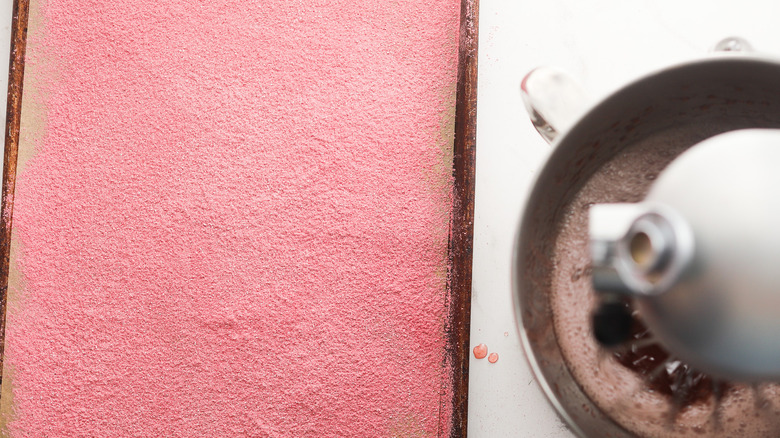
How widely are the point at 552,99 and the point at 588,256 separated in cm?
14

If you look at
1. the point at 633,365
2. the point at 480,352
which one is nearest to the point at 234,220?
the point at 480,352

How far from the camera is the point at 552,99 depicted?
0.43 metres

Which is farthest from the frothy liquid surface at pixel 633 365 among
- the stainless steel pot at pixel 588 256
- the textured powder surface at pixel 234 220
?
the textured powder surface at pixel 234 220

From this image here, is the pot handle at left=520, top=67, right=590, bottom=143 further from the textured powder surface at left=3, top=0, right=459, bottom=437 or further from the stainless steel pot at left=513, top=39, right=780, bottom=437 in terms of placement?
the textured powder surface at left=3, top=0, right=459, bottom=437

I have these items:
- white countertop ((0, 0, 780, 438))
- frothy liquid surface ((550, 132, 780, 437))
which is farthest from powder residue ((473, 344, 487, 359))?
frothy liquid surface ((550, 132, 780, 437))

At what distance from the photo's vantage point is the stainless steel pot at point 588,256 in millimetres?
347

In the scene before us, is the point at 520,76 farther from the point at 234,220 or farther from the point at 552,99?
the point at 234,220

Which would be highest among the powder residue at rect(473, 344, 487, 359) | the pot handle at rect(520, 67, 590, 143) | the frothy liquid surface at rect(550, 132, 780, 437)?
the pot handle at rect(520, 67, 590, 143)

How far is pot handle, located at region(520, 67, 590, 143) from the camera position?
0.42 m

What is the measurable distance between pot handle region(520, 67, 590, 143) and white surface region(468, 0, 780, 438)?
0.27m

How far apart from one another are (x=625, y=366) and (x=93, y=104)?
0.73 metres

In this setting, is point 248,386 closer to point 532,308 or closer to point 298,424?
point 298,424

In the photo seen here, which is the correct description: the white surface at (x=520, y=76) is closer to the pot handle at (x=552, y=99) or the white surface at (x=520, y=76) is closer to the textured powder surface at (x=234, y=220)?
the textured powder surface at (x=234, y=220)

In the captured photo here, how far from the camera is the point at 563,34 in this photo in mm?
724
